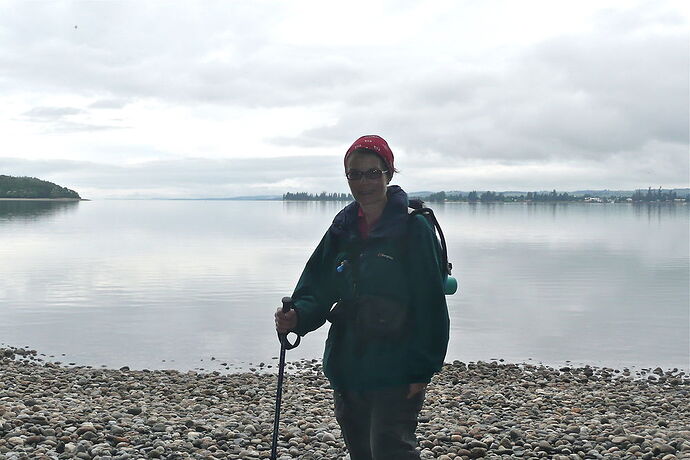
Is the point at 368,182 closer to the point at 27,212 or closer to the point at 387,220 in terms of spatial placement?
the point at 387,220

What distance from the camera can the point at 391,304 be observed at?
12.2 ft

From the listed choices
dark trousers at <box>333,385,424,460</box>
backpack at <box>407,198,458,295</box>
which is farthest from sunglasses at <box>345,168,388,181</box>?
dark trousers at <box>333,385,424,460</box>

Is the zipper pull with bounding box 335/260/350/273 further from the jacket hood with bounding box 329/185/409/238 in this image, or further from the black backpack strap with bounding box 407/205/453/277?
the black backpack strap with bounding box 407/205/453/277

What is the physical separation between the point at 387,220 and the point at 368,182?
0.25 metres

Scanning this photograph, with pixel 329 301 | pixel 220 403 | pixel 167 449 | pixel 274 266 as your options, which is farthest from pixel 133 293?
pixel 329 301

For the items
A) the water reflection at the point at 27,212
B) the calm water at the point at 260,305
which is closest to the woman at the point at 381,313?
the calm water at the point at 260,305

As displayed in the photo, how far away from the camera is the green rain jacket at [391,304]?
3.67m

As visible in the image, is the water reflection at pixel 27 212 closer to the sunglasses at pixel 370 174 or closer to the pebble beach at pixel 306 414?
the pebble beach at pixel 306 414

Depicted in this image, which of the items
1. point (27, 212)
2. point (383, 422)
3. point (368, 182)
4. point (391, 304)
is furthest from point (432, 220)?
point (27, 212)

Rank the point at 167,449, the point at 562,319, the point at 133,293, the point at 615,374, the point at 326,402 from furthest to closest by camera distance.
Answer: the point at 133,293 → the point at 562,319 → the point at 615,374 → the point at 326,402 → the point at 167,449

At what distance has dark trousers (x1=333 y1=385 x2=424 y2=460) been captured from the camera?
3.65 metres

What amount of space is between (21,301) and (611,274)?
86.7ft

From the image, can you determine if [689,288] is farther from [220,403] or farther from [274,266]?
[220,403]

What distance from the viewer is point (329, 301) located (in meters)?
4.13
